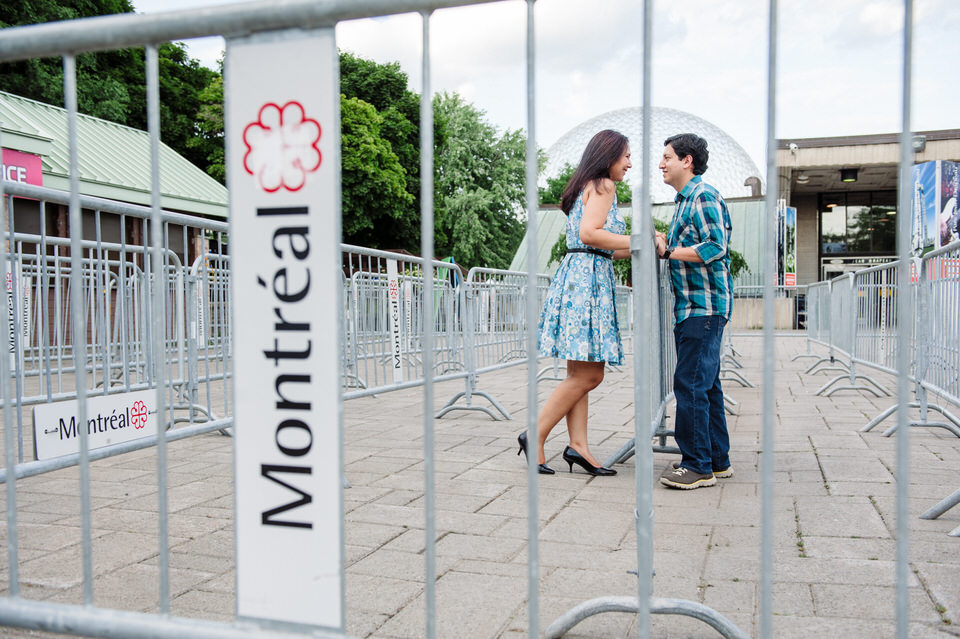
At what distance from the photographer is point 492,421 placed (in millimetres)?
6957

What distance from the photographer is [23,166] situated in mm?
13266

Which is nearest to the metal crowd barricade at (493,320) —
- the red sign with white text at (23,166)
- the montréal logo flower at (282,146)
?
the montréal logo flower at (282,146)

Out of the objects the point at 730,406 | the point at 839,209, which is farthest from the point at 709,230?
the point at 839,209

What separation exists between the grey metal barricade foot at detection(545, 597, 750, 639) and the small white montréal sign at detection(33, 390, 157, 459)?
1.88 meters

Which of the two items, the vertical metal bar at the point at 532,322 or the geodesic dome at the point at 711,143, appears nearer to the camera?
the vertical metal bar at the point at 532,322

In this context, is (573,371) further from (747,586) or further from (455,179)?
(455,179)

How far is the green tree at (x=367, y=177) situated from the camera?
103ft

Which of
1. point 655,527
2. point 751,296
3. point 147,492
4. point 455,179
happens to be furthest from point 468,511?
point 455,179

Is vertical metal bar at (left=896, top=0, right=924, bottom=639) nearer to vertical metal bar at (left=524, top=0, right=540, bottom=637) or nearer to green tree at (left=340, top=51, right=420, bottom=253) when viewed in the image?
vertical metal bar at (left=524, top=0, right=540, bottom=637)

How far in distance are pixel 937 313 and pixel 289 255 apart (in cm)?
523

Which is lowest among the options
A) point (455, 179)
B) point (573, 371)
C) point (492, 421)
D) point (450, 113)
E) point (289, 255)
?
point (492, 421)

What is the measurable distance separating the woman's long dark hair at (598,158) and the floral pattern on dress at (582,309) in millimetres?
75

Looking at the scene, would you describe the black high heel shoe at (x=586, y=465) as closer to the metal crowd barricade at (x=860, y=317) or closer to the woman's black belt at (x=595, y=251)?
the woman's black belt at (x=595, y=251)

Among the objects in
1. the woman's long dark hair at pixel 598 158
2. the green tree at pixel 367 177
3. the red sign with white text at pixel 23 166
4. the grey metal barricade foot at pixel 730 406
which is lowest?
the grey metal barricade foot at pixel 730 406
